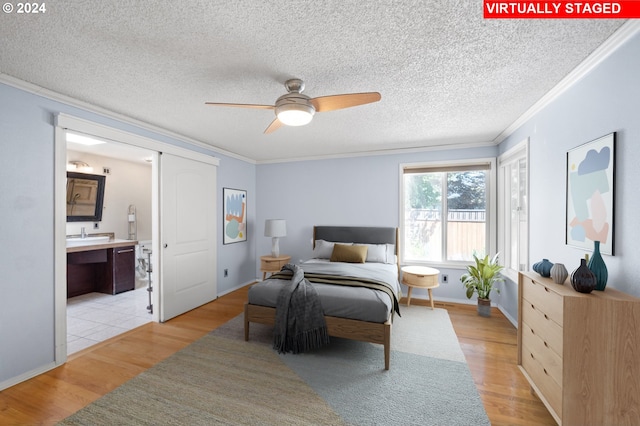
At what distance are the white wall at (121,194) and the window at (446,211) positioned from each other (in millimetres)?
5298

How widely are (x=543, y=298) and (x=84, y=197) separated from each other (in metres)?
6.37

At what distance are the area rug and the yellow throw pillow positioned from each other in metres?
1.30

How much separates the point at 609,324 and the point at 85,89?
4.17m

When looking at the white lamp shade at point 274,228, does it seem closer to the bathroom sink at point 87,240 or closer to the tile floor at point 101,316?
the tile floor at point 101,316

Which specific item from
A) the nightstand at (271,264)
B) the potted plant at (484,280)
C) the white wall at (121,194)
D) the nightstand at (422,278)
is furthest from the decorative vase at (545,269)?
the white wall at (121,194)

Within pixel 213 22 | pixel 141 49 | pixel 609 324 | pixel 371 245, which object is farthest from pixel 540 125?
pixel 141 49

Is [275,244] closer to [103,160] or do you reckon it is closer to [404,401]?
[404,401]

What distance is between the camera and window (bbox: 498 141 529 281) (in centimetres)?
334

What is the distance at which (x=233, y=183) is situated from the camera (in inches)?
190

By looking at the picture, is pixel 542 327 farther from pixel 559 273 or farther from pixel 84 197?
pixel 84 197

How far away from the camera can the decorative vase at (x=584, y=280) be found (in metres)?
1.58

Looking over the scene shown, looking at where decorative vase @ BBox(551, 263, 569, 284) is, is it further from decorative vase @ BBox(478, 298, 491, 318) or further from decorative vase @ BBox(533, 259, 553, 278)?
decorative vase @ BBox(478, 298, 491, 318)

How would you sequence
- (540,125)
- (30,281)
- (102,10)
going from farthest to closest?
(540,125)
(30,281)
(102,10)

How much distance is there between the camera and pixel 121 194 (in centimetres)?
526
